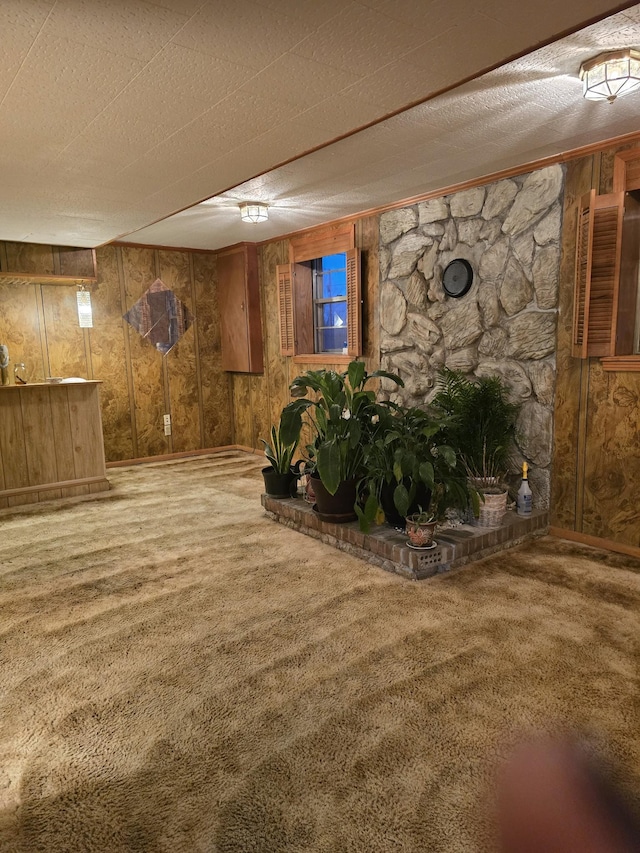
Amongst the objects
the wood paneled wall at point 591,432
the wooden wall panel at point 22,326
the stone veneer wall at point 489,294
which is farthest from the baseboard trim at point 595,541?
the wooden wall panel at point 22,326

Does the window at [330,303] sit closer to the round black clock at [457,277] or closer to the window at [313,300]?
the window at [313,300]

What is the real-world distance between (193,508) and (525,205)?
126 inches

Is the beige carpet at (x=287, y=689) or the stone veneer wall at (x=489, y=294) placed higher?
the stone veneer wall at (x=489, y=294)

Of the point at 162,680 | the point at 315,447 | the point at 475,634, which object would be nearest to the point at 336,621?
the point at 475,634

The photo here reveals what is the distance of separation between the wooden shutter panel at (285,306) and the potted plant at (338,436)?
2123mm

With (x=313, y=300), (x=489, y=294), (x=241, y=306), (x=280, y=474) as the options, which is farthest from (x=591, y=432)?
(x=241, y=306)

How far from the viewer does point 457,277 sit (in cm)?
414

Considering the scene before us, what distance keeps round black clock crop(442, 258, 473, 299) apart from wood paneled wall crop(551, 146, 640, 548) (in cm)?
69

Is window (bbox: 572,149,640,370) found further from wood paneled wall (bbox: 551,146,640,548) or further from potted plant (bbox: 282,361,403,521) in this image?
potted plant (bbox: 282,361,403,521)

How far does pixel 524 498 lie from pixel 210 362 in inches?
167

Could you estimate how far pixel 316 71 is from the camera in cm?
200

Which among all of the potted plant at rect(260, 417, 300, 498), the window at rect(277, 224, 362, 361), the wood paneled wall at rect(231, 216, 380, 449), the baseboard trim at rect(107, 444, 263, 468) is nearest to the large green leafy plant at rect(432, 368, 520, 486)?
the potted plant at rect(260, 417, 300, 498)

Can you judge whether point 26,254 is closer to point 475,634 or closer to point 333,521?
point 333,521

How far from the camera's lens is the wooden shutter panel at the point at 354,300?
4.91 metres
